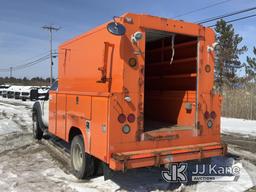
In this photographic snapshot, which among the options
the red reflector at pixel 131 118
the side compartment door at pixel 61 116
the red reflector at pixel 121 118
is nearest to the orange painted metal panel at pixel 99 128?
the red reflector at pixel 121 118

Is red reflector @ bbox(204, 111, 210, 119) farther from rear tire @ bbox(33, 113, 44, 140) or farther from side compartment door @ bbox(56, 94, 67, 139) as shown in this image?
rear tire @ bbox(33, 113, 44, 140)

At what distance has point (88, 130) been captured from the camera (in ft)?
20.2

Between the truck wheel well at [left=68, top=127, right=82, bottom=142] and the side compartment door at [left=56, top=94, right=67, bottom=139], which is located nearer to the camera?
the truck wheel well at [left=68, top=127, right=82, bottom=142]

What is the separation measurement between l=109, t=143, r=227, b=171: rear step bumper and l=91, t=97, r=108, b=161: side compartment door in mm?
301

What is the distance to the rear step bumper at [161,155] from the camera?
5336 millimetres

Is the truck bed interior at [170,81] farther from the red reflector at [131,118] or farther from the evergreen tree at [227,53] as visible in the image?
the evergreen tree at [227,53]

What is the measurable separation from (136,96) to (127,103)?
24cm

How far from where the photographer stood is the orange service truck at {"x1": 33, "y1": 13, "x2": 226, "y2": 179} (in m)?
5.62

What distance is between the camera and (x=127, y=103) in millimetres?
5656

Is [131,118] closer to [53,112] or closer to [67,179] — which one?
[67,179]

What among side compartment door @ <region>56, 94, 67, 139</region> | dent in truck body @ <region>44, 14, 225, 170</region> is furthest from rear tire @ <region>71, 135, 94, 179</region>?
side compartment door @ <region>56, 94, 67, 139</region>

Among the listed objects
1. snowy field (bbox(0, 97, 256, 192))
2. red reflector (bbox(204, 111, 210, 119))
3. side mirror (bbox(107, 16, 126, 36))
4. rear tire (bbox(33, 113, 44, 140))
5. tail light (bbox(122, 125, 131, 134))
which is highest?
side mirror (bbox(107, 16, 126, 36))

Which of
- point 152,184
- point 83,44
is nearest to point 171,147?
point 152,184

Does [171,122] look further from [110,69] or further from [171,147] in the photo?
[110,69]
